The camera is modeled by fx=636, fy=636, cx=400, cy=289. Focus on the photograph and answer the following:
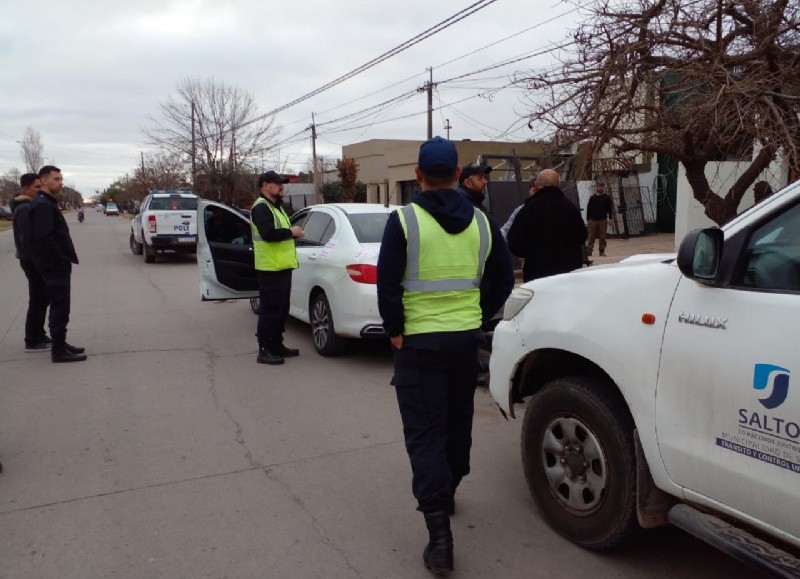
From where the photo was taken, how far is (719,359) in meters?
2.41

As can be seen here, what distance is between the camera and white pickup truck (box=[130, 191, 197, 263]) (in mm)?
17391

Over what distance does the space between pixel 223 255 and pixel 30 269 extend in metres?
2.19

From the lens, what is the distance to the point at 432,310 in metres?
3.00

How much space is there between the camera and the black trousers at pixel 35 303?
23.3 ft

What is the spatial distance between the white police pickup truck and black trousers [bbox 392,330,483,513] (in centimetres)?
57

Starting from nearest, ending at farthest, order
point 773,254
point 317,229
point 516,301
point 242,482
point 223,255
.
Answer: point 773,254
point 516,301
point 242,482
point 317,229
point 223,255

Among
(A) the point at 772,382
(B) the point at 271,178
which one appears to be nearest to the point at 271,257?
(B) the point at 271,178

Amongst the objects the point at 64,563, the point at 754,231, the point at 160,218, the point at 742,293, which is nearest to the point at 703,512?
the point at 742,293

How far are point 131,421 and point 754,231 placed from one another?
178 inches

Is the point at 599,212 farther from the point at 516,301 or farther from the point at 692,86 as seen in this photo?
the point at 516,301

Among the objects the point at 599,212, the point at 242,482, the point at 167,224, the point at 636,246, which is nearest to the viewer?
the point at 242,482

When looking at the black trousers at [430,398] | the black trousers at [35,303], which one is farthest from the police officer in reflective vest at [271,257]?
the black trousers at [430,398]

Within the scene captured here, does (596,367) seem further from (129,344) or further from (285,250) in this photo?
(129,344)

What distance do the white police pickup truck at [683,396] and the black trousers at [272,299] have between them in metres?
3.74
